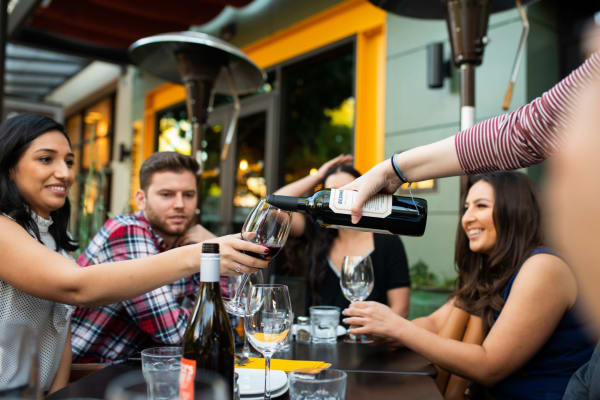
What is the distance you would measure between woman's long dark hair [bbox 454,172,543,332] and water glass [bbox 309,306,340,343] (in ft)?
1.50

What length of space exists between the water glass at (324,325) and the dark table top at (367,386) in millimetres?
409

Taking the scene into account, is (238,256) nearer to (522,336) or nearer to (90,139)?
(522,336)

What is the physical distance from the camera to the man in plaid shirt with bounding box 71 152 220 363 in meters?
1.51

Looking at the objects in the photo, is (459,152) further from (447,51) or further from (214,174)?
(214,174)

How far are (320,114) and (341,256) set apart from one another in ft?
12.1

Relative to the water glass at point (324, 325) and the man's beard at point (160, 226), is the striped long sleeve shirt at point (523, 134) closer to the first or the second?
the water glass at point (324, 325)

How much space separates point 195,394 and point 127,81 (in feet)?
23.8

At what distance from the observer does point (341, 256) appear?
245cm

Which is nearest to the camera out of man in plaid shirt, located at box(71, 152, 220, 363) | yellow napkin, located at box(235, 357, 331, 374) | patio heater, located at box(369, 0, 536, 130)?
yellow napkin, located at box(235, 357, 331, 374)

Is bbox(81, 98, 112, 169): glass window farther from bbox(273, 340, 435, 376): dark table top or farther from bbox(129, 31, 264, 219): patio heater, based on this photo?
bbox(273, 340, 435, 376): dark table top

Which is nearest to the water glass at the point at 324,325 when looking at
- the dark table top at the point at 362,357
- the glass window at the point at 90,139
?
the dark table top at the point at 362,357

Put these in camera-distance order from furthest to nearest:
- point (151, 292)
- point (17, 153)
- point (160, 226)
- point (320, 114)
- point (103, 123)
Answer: point (103, 123) → point (320, 114) → point (160, 226) → point (151, 292) → point (17, 153)

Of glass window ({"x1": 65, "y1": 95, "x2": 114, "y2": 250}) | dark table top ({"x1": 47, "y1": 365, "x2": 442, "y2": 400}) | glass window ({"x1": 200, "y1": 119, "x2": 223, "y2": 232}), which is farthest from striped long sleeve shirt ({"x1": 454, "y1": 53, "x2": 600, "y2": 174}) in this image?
glass window ({"x1": 200, "y1": 119, "x2": 223, "y2": 232})

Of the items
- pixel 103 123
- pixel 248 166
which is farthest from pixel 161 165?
pixel 103 123
